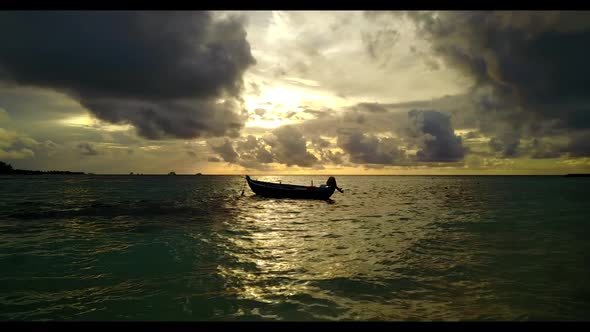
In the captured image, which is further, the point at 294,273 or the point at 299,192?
the point at 299,192

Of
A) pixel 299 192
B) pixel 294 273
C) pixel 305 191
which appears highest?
pixel 305 191

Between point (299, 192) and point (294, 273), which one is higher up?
point (299, 192)

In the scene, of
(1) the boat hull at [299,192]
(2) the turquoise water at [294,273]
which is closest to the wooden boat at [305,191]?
(1) the boat hull at [299,192]

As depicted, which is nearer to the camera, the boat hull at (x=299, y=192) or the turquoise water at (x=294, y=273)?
the turquoise water at (x=294, y=273)

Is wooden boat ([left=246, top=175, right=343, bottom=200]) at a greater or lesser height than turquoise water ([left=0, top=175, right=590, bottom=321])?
greater

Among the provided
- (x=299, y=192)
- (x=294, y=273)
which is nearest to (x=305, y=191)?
(x=299, y=192)

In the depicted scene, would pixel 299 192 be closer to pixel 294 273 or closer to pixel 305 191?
pixel 305 191

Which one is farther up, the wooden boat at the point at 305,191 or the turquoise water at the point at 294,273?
the wooden boat at the point at 305,191

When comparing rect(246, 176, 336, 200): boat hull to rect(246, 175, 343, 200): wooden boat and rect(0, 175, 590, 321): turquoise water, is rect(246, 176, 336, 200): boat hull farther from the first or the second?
rect(0, 175, 590, 321): turquoise water

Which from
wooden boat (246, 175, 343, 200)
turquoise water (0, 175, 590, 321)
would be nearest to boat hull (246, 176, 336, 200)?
wooden boat (246, 175, 343, 200)

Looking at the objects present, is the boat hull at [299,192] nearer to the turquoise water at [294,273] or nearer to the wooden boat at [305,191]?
the wooden boat at [305,191]

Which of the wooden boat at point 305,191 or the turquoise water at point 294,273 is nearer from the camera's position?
the turquoise water at point 294,273

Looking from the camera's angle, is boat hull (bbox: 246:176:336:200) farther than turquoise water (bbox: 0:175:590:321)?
Yes
